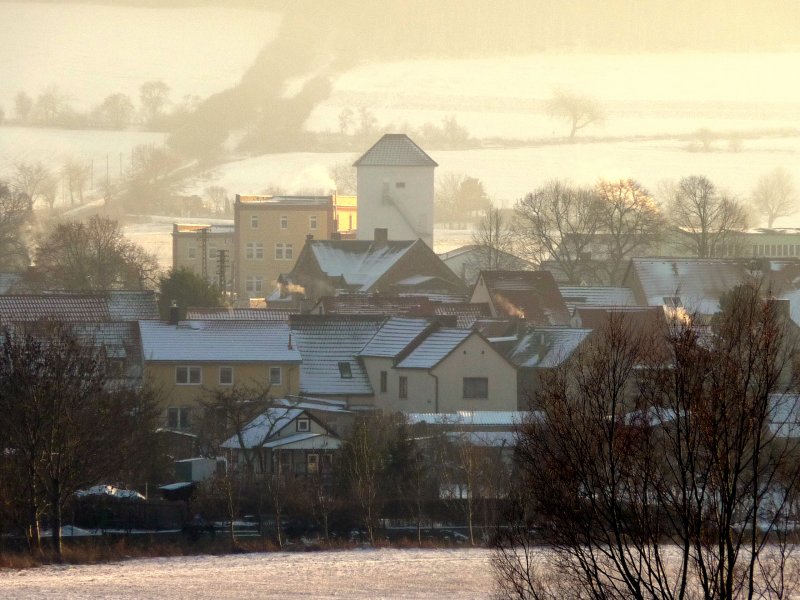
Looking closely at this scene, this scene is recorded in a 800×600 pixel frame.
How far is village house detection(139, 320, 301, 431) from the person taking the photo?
49875 millimetres

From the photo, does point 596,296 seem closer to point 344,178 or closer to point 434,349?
point 434,349

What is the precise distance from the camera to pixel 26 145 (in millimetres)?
172125

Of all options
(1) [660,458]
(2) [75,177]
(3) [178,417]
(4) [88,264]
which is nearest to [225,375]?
(3) [178,417]

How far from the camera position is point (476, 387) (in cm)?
5141

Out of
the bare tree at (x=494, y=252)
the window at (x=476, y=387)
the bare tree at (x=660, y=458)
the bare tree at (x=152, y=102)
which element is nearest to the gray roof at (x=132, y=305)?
the window at (x=476, y=387)

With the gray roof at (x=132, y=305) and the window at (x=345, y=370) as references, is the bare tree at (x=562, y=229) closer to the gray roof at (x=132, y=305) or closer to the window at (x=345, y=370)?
the gray roof at (x=132, y=305)

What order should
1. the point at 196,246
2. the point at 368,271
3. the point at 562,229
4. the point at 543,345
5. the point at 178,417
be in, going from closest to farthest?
the point at 178,417, the point at 543,345, the point at 368,271, the point at 562,229, the point at 196,246

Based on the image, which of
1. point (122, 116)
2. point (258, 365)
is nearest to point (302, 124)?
point (122, 116)

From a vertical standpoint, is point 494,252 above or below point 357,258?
above

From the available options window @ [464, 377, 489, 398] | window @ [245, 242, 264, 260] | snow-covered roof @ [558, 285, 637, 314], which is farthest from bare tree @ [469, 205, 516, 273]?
window @ [464, 377, 489, 398]

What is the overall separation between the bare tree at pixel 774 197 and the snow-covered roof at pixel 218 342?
88319 mm

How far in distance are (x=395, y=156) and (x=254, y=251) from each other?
33.6ft

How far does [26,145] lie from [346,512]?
140m

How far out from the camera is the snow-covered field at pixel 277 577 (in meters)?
30.9
